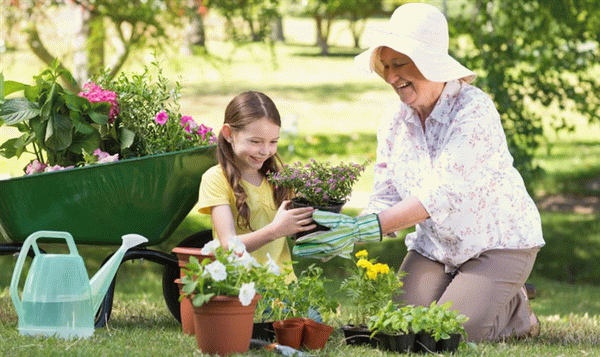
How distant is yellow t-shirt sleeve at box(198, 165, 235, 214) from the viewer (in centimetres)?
358

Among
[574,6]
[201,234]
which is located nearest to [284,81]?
[574,6]

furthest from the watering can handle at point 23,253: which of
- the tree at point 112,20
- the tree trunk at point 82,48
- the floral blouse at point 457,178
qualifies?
the tree trunk at point 82,48

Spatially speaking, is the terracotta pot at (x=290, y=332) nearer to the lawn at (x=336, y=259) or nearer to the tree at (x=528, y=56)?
the lawn at (x=336, y=259)

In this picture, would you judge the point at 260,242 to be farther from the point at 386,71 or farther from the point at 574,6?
the point at 574,6

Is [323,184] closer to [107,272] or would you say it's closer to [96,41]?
[107,272]

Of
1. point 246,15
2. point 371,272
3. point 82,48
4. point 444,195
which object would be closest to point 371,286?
point 371,272

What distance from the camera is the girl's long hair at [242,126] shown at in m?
3.57

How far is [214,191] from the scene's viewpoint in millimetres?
3607

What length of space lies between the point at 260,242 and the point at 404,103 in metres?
0.90

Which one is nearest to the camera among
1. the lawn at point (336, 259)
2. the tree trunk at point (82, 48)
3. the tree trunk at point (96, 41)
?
the lawn at point (336, 259)

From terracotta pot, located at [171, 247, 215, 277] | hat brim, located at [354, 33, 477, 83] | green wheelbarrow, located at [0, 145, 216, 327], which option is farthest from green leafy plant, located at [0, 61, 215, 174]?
hat brim, located at [354, 33, 477, 83]

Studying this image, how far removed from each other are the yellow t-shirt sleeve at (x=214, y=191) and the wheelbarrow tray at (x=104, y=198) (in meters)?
0.18

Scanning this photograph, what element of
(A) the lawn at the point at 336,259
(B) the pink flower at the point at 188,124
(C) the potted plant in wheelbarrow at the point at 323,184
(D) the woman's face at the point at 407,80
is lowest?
(A) the lawn at the point at 336,259

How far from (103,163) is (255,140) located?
0.61 meters
